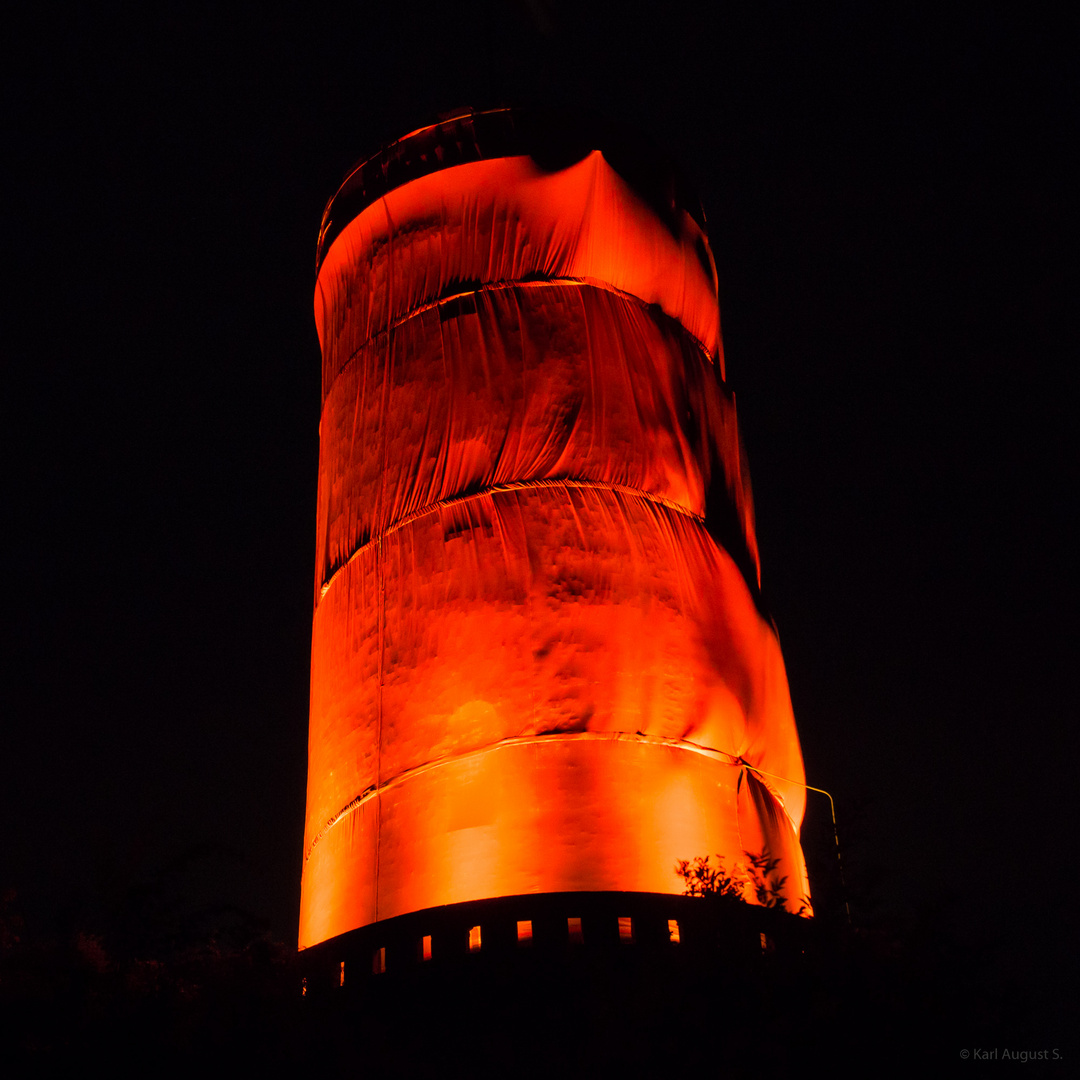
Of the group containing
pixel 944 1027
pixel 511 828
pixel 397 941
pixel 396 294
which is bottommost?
pixel 944 1027

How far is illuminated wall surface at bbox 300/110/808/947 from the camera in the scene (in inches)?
488

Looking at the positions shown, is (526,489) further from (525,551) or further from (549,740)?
(549,740)

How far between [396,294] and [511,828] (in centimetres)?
666

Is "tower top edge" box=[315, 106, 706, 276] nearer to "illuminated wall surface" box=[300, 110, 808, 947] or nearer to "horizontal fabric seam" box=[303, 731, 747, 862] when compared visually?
"illuminated wall surface" box=[300, 110, 808, 947]

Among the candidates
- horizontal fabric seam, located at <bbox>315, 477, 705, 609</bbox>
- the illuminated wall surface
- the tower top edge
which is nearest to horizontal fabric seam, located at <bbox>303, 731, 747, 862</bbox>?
the illuminated wall surface

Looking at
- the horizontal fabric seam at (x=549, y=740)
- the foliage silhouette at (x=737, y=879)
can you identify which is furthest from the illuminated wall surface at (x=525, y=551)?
the foliage silhouette at (x=737, y=879)

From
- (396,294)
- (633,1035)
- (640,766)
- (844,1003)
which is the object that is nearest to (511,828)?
(640,766)

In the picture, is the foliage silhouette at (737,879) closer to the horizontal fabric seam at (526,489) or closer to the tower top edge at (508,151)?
the horizontal fabric seam at (526,489)

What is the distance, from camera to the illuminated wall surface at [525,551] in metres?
12.4

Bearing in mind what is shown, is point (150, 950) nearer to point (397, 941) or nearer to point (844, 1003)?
point (397, 941)

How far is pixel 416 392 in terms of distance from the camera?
48.8 ft

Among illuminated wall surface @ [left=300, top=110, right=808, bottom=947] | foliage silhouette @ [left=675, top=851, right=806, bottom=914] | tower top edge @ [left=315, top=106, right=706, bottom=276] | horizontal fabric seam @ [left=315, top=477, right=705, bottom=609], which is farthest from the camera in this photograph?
tower top edge @ [left=315, top=106, right=706, bottom=276]

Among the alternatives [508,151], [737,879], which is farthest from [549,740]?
[508,151]

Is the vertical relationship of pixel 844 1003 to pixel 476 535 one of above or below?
below
